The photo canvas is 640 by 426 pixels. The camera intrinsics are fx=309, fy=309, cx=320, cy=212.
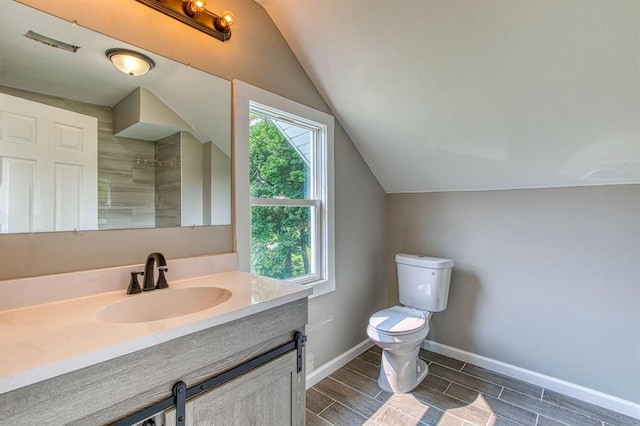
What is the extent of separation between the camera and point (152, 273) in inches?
47.7

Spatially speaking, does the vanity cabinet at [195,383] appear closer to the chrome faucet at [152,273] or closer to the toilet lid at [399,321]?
the chrome faucet at [152,273]

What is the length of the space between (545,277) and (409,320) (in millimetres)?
952

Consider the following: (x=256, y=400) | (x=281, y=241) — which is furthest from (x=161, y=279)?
(x=281, y=241)

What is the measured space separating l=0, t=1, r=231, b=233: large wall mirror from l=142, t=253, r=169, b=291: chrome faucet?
0.53 feet

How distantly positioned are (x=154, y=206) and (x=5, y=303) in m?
0.55

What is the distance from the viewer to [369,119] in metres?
2.13

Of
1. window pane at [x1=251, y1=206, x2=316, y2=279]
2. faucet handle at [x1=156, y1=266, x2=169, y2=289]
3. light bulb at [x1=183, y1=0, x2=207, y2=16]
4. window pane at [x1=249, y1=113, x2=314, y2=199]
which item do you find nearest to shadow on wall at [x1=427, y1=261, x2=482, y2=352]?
window pane at [x1=251, y1=206, x2=316, y2=279]

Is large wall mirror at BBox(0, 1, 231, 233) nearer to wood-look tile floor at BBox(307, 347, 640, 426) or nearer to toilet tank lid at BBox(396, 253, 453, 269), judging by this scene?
wood-look tile floor at BBox(307, 347, 640, 426)

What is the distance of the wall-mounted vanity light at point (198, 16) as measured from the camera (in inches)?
52.2

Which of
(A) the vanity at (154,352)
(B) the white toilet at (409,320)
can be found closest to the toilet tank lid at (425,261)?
(B) the white toilet at (409,320)

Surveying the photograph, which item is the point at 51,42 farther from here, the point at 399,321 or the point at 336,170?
the point at 399,321

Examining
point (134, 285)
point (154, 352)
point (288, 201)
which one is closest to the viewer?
point (154, 352)

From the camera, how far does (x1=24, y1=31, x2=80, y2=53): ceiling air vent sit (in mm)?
1065

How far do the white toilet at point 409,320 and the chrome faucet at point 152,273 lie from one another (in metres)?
1.29
